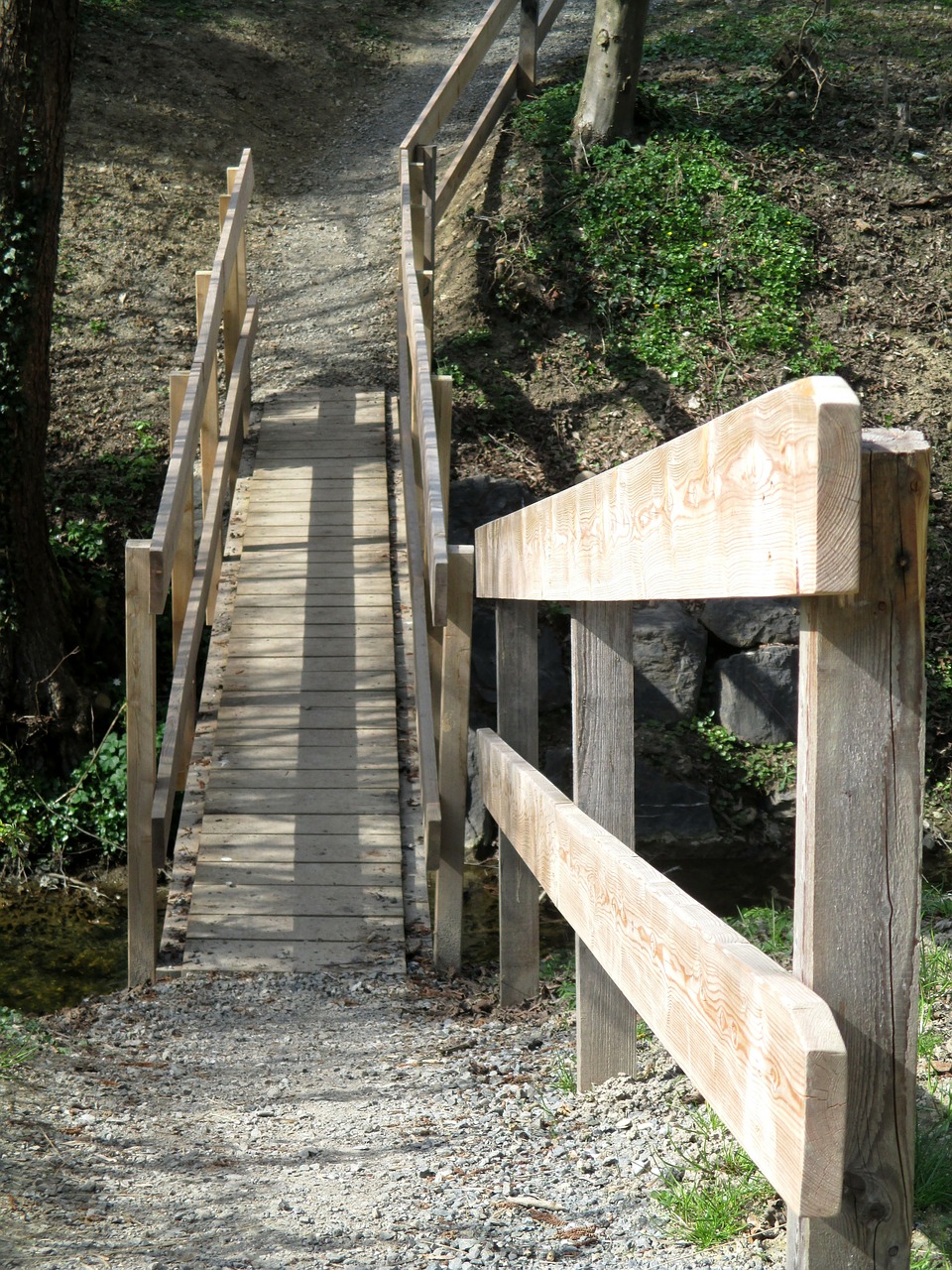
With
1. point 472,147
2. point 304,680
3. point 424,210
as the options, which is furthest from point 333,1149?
point 472,147

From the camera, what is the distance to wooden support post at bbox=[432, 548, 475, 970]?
153 inches

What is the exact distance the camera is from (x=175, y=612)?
5.44 m

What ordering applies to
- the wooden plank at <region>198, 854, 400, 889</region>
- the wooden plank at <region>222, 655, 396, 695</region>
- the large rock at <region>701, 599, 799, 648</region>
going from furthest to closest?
the large rock at <region>701, 599, 799, 648</region> → the wooden plank at <region>222, 655, 396, 695</region> → the wooden plank at <region>198, 854, 400, 889</region>

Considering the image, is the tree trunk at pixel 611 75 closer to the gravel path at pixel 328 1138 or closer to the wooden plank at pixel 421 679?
the wooden plank at pixel 421 679

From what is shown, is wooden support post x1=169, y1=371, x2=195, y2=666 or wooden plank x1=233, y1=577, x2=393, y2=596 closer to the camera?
wooden support post x1=169, y1=371, x2=195, y2=666

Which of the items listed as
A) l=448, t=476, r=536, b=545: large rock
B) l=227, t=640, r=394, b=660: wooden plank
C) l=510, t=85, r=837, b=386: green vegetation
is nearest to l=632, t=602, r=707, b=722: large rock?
l=448, t=476, r=536, b=545: large rock

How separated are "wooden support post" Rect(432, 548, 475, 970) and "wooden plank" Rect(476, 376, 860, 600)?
5.59 ft

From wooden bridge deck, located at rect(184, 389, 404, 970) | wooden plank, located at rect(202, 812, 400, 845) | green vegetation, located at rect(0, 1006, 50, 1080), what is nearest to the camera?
green vegetation, located at rect(0, 1006, 50, 1080)

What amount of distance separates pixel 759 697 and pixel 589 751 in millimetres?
4894

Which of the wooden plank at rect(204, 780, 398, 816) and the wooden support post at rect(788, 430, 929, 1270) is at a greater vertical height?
the wooden support post at rect(788, 430, 929, 1270)

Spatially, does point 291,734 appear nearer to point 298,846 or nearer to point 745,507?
point 298,846

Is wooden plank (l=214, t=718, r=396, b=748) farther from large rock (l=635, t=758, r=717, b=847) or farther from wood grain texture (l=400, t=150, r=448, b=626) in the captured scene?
large rock (l=635, t=758, r=717, b=847)

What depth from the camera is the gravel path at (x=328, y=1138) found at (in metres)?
2.03

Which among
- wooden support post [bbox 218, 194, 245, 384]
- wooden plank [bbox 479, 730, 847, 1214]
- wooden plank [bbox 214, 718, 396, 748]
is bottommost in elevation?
wooden plank [bbox 214, 718, 396, 748]
